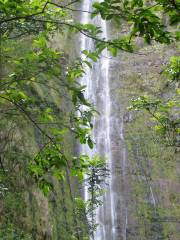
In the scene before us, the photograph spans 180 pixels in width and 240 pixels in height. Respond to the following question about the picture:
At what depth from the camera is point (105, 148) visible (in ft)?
44.5

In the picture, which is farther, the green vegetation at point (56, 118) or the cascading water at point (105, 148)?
the cascading water at point (105, 148)

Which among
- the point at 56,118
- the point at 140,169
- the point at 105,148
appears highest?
the point at 105,148

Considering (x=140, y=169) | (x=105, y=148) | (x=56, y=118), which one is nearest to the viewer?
(x=56, y=118)

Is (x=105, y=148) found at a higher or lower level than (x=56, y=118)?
higher

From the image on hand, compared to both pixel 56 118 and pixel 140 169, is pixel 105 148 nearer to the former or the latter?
pixel 140 169

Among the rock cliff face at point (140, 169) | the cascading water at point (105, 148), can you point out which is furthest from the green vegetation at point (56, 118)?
the cascading water at point (105, 148)

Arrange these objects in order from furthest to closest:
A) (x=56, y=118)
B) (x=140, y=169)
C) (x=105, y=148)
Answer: (x=105, y=148) → (x=140, y=169) → (x=56, y=118)

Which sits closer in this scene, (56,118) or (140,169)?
(56,118)

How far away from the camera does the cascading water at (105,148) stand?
11.2 meters

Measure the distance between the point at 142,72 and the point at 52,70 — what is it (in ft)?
44.6

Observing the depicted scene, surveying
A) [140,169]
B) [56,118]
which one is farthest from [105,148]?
[56,118]

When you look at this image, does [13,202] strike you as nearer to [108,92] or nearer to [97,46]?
[97,46]

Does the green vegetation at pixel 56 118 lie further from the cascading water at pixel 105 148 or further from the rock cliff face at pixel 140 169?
the cascading water at pixel 105 148

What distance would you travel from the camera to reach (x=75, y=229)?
27.5ft
